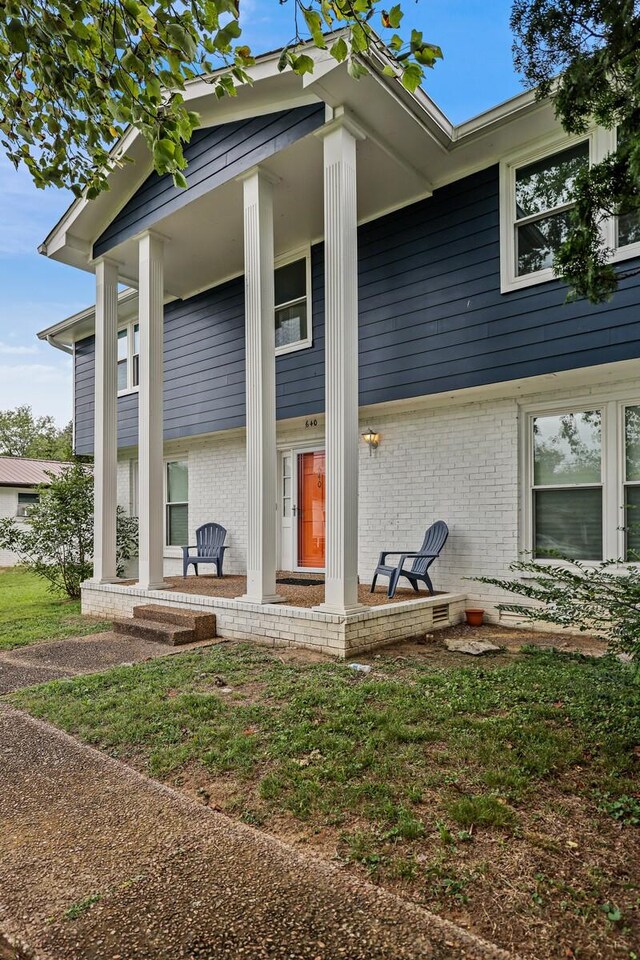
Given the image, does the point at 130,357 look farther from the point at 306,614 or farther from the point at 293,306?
the point at 306,614

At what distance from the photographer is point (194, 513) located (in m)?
10.1

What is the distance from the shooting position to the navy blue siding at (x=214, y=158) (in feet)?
18.0

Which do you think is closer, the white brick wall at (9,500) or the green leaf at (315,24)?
the green leaf at (315,24)

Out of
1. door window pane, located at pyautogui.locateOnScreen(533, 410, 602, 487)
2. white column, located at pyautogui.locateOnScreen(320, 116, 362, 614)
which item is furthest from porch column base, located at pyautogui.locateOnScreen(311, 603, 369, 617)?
door window pane, located at pyautogui.locateOnScreen(533, 410, 602, 487)

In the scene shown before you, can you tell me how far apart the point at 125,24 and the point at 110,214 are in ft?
17.4

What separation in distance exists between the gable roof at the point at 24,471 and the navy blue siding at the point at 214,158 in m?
12.4

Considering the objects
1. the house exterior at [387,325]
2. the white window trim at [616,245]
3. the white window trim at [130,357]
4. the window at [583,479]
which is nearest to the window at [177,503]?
the white window trim at [130,357]

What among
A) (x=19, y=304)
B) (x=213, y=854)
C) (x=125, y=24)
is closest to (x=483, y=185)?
(x=125, y=24)

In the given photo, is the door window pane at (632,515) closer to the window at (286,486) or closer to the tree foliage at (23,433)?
the window at (286,486)

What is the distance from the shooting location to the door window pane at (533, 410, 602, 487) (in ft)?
19.3

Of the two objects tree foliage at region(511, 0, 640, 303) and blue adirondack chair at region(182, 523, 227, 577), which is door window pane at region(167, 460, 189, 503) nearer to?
blue adirondack chair at region(182, 523, 227, 577)

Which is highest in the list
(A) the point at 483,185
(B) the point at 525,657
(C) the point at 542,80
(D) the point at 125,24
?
(A) the point at 483,185

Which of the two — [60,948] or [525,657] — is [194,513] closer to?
[525,657]

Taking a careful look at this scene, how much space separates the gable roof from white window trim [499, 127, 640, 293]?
15867mm
